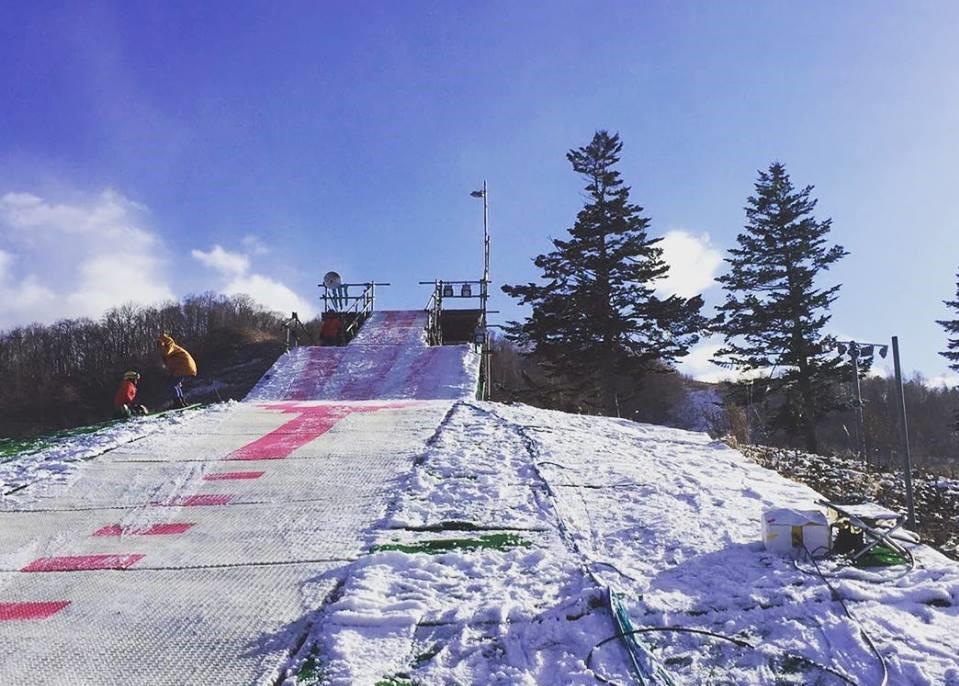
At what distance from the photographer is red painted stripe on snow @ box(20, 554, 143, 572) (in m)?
4.48


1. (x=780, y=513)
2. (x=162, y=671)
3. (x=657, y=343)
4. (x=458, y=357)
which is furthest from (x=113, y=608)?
(x=657, y=343)

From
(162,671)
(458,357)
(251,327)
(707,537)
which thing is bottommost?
(162,671)

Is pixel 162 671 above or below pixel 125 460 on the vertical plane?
below

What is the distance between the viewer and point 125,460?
7.18m

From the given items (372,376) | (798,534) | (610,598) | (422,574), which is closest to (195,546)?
(422,574)

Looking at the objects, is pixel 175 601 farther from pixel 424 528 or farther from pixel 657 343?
pixel 657 343

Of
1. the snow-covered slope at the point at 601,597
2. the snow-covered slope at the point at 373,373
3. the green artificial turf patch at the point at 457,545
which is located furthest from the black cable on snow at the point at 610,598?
the snow-covered slope at the point at 373,373

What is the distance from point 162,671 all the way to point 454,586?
173 cm

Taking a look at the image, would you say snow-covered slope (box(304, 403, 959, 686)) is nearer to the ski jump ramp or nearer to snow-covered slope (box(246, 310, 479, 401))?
the ski jump ramp

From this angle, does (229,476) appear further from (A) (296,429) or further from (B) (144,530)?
(A) (296,429)

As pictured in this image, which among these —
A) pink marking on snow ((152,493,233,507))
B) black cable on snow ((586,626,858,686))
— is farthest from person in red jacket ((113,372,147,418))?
black cable on snow ((586,626,858,686))

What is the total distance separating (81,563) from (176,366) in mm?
8351

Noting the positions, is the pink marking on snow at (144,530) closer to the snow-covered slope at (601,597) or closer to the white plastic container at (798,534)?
the snow-covered slope at (601,597)

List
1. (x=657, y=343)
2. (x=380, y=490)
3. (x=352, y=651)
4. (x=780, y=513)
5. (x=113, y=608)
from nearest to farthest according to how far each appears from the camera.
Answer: (x=352, y=651) → (x=113, y=608) → (x=780, y=513) → (x=380, y=490) → (x=657, y=343)
